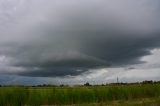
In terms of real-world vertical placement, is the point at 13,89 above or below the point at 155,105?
above

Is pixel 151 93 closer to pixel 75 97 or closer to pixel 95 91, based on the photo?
pixel 95 91

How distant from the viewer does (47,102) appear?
101ft

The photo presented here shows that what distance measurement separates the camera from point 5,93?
1039 inches

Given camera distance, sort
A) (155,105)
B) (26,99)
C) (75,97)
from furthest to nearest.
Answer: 1. (75,97)
2. (26,99)
3. (155,105)

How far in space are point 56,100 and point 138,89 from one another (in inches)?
544

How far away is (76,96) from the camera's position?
33000 mm

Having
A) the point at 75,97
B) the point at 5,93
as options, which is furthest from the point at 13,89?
the point at 75,97

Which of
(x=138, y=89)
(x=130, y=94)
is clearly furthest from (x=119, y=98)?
(x=138, y=89)

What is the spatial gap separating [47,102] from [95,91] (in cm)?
650

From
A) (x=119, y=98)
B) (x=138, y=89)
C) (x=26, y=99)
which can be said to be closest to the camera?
(x=26, y=99)

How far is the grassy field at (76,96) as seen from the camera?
26.4 m

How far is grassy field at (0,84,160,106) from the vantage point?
26422mm

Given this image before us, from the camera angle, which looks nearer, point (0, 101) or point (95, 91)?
point (0, 101)

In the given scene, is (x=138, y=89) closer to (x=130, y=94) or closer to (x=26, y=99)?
(x=130, y=94)
